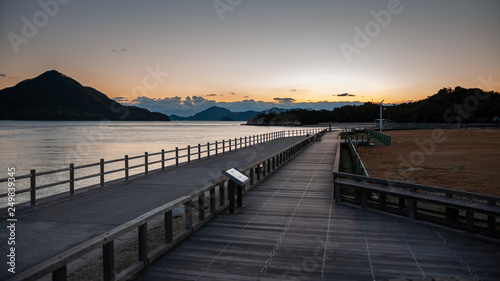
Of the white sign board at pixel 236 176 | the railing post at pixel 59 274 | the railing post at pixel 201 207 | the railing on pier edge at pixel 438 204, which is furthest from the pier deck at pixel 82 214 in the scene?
the railing on pier edge at pixel 438 204

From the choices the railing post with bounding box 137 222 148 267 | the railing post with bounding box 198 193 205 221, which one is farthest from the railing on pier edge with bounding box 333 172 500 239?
the railing post with bounding box 137 222 148 267

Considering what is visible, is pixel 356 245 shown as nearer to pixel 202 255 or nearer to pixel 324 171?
pixel 202 255

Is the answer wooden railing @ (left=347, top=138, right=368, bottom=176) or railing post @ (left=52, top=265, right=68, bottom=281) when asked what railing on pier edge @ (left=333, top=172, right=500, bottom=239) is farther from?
railing post @ (left=52, top=265, right=68, bottom=281)

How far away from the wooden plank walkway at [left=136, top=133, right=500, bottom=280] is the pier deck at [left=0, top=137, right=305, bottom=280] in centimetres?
272

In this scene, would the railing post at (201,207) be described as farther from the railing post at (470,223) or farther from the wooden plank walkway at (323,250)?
the railing post at (470,223)

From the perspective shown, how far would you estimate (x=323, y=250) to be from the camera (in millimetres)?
6281

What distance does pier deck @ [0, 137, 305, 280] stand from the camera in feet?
23.1

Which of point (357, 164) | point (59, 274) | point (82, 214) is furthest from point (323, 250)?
point (357, 164)

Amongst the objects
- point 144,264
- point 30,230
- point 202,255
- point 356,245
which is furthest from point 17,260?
point 356,245

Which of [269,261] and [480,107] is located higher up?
[480,107]

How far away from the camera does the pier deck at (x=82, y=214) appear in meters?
7.04

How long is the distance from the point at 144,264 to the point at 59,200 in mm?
7590

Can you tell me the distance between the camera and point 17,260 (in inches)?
251

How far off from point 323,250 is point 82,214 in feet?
23.0
